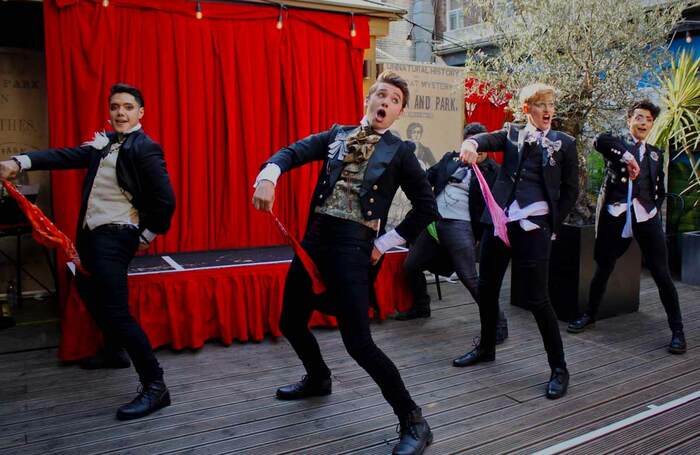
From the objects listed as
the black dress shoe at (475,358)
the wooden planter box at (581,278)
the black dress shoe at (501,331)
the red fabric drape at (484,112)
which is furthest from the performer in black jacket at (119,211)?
the red fabric drape at (484,112)

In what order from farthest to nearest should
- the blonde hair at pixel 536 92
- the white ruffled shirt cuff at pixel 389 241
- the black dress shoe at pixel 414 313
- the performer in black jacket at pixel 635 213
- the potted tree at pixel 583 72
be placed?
the black dress shoe at pixel 414 313
the potted tree at pixel 583 72
the performer in black jacket at pixel 635 213
the blonde hair at pixel 536 92
the white ruffled shirt cuff at pixel 389 241

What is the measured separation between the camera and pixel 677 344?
416 cm

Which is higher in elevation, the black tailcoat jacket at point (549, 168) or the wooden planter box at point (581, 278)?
the black tailcoat jacket at point (549, 168)

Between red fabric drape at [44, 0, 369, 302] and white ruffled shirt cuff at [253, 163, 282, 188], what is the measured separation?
216cm

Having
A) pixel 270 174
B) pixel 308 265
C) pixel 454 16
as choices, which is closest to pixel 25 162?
pixel 270 174

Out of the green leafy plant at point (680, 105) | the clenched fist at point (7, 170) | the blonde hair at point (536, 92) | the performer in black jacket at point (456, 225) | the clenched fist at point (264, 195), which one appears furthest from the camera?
the green leafy plant at point (680, 105)

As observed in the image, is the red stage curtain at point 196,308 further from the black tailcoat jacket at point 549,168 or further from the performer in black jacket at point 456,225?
the black tailcoat jacket at point 549,168

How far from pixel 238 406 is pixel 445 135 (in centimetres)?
450

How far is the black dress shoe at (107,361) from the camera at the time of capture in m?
3.81

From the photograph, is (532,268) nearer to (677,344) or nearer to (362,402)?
(362,402)

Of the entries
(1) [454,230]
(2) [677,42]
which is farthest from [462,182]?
(2) [677,42]

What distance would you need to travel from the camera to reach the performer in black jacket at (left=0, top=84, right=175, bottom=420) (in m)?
3.15

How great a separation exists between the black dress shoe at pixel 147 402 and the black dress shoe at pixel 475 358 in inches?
72.3

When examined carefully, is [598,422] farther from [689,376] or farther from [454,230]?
[454,230]
